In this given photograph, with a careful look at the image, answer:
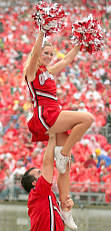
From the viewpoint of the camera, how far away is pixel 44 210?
3969 mm

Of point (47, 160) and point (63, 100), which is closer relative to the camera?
point (47, 160)

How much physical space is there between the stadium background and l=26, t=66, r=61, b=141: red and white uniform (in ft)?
8.53

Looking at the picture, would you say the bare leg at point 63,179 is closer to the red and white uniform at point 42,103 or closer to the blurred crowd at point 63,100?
the red and white uniform at point 42,103

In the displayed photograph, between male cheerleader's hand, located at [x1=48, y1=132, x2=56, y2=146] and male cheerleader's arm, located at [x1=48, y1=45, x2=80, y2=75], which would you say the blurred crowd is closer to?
male cheerleader's arm, located at [x1=48, y1=45, x2=80, y2=75]

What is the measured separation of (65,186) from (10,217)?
149 inches

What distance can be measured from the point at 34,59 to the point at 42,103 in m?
0.35

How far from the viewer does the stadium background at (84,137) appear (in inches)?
331

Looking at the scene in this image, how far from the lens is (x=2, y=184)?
8984 millimetres

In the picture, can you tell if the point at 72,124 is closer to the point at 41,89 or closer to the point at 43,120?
the point at 43,120

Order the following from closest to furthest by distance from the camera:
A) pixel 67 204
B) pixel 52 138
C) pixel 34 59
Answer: pixel 34 59
pixel 52 138
pixel 67 204

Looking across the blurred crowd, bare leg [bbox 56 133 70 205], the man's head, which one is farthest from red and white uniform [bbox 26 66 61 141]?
the blurred crowd

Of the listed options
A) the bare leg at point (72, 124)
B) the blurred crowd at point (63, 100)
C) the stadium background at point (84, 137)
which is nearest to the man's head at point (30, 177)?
the bare leg at point (72, 124)

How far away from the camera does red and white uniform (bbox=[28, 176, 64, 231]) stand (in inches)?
155

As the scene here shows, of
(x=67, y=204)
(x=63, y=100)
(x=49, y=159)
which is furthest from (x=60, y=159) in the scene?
(x=63, y=100)
